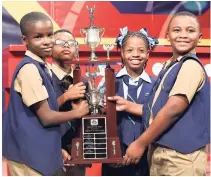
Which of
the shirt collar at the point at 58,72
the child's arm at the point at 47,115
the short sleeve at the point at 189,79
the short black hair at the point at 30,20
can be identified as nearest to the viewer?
the short sleeve at the point at 189,79

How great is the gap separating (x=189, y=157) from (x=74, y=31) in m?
2.19

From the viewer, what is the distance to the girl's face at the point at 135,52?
2660 mm

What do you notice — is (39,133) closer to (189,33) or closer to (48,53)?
(48,53)

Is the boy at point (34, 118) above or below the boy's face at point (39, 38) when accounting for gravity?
below

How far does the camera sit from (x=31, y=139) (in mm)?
2297

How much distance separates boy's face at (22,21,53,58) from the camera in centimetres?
242

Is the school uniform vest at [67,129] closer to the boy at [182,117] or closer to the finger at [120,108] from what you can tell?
the finger at [120,108]

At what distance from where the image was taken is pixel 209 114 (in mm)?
2314

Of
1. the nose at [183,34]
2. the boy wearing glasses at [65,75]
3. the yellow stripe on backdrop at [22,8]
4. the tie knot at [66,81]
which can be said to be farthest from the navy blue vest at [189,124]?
the yellow stripe on backdrop at [22,8]

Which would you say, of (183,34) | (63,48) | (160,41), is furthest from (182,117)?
(160,41)

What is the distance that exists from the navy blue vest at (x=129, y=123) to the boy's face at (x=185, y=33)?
1.35ft

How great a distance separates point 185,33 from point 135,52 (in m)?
0.39

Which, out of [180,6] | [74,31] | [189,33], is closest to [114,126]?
[189,33]

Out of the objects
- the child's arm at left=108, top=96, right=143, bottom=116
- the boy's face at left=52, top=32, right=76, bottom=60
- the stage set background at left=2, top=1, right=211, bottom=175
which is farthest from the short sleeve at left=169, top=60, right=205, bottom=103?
the stage set background at left=2, top=1, right=211, bottom=175
